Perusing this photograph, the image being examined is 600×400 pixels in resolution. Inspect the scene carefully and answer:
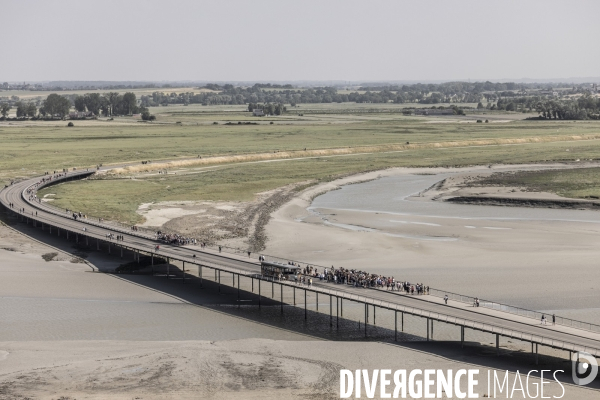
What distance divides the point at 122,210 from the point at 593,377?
165ft

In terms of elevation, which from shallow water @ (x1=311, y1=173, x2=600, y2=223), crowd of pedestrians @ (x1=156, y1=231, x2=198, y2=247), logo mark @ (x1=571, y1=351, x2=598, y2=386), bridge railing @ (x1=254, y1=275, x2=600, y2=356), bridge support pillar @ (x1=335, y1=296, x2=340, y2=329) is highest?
bridge railing @ (x1=254, y1=275, x2=600, y2=356)

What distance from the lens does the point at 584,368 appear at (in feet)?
108

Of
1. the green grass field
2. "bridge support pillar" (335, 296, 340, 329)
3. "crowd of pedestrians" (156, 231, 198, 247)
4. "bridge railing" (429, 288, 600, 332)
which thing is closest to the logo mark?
"bridge railing" (429, 288, 600, 332)

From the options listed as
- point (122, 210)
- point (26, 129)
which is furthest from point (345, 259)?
point (26, 129)

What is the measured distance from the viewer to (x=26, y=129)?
168125 millimetres

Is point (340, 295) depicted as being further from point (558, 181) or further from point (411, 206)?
point (558, 181)

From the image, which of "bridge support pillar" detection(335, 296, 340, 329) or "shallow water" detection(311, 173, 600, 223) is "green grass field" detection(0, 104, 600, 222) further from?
"bridge support pillar" detection(335, 296, 340, 329)

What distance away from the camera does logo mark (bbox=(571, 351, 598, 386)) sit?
32.0 meters

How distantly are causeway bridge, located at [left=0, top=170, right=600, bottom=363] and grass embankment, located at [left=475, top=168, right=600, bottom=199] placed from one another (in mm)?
42642

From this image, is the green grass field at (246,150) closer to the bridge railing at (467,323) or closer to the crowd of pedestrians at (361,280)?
the crowd of pedestrians at (361,280)

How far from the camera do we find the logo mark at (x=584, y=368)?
105 ft

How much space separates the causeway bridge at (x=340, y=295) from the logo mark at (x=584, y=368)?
0.44m

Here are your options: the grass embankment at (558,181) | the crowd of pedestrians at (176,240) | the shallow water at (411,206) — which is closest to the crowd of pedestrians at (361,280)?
the crowd of pedestrians at (176,240)

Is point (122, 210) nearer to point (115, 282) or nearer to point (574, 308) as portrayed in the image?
point (115, 282)
